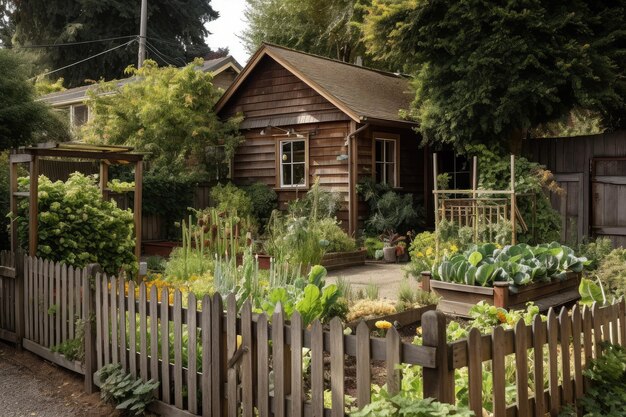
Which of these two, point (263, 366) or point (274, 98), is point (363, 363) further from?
point (274, 98)

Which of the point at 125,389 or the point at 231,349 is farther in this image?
the point at 125,389

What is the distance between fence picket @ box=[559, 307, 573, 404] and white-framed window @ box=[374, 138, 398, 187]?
12037mm

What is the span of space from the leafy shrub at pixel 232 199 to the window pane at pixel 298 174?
1303 mm

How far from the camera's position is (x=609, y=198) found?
41.8 feet

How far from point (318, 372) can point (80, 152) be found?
509 centimetres

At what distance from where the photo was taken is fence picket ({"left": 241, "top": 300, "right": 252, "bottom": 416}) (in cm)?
380

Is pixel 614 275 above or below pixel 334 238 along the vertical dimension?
below

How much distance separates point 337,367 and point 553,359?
4.62ft

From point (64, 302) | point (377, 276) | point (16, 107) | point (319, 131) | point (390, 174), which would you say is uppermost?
point (16, 107)

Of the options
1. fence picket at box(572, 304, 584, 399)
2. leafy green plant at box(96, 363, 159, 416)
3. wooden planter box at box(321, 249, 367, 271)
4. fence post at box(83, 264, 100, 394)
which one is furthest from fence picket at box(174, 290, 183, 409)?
wooden planter box at box(321, 249, 367, 271)

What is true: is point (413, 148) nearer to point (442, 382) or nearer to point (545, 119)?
point (545, 119)

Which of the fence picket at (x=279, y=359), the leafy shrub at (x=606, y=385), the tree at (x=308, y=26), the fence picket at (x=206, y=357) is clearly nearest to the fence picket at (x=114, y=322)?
the fence picket at (x=206, y=357)

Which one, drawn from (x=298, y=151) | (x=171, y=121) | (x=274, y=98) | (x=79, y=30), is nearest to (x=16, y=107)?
(x=171, y=121)

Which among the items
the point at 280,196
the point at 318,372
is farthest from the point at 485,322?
the point at 280,196
